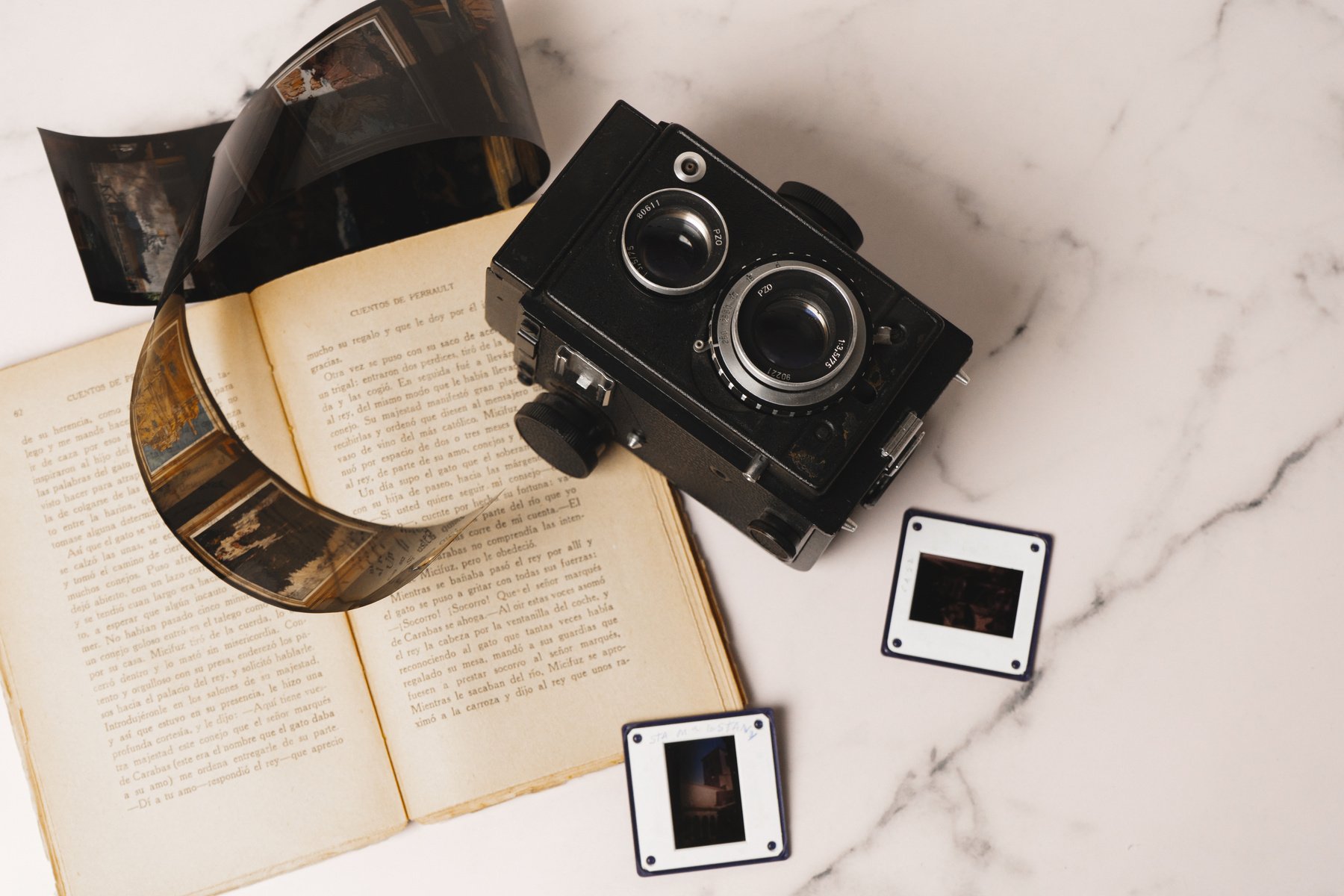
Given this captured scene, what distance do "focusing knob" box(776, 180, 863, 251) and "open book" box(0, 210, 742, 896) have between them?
296 mm

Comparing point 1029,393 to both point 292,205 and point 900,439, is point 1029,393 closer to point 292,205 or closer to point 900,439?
point 900,439

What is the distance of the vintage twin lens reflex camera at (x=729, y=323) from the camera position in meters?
0.84

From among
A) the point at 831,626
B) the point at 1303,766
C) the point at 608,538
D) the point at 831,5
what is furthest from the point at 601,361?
the point at 1303,766

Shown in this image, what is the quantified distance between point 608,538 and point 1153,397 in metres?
0.58

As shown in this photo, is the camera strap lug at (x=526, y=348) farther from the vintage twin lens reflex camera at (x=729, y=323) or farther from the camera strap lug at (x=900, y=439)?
the camera strap lug at (x=900, y=439)

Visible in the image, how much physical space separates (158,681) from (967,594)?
0.81 meters

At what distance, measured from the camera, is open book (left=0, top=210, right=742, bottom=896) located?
1000 millimetres

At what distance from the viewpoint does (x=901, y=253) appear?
3.51ft

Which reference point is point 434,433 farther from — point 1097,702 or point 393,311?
point 1097,702

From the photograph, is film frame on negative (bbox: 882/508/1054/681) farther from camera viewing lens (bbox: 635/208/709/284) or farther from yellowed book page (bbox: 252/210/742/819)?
camera viewing lens (bbox: 635/208/709/284)

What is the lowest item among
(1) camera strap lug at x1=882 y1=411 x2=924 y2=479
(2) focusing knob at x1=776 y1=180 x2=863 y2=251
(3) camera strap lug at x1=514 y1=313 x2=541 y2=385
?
(1) camera strap lug at x1=882 y1=411 x2=924 y2=479

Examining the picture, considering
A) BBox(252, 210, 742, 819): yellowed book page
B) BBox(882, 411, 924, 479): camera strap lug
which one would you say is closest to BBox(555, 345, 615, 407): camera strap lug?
BBox(252, 210, 742, 819): yellowed book page

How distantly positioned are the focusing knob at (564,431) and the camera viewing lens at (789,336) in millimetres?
161

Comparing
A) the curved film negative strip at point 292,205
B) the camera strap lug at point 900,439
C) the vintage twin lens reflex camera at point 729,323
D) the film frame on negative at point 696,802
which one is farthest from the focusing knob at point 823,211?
the film frame on negative at point 696,802
